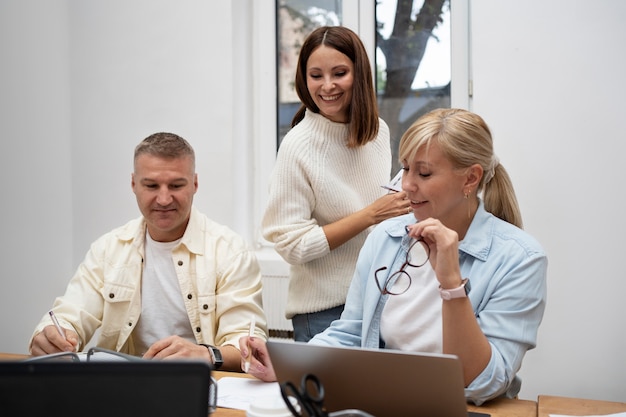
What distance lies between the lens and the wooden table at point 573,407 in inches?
60.2

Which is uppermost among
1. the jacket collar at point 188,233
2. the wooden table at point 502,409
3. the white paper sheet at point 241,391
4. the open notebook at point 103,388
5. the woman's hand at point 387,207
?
the woman's hand at point 387,207

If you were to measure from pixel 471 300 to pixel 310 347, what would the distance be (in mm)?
566

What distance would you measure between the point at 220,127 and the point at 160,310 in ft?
4.48

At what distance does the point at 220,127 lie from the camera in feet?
11.4

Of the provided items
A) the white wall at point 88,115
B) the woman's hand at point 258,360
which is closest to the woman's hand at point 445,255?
the woman's hand at point 258,360

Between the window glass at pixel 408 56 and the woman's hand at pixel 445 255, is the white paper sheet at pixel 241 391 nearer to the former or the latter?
the woman's hand at pixel 445 255

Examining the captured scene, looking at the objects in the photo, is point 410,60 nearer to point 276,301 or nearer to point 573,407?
point 276,301

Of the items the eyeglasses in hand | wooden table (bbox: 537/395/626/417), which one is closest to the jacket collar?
the eyeglasses in hand

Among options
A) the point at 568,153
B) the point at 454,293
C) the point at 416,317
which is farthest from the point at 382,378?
the point at 568,153

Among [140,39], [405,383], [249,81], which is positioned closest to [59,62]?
[140,39]

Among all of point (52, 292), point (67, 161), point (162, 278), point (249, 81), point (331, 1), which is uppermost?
point (331, 1)

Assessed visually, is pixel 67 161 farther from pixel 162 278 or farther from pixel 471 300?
pixel 471 300

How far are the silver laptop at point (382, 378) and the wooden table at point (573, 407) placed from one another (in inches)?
14.1

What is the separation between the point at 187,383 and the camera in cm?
88
